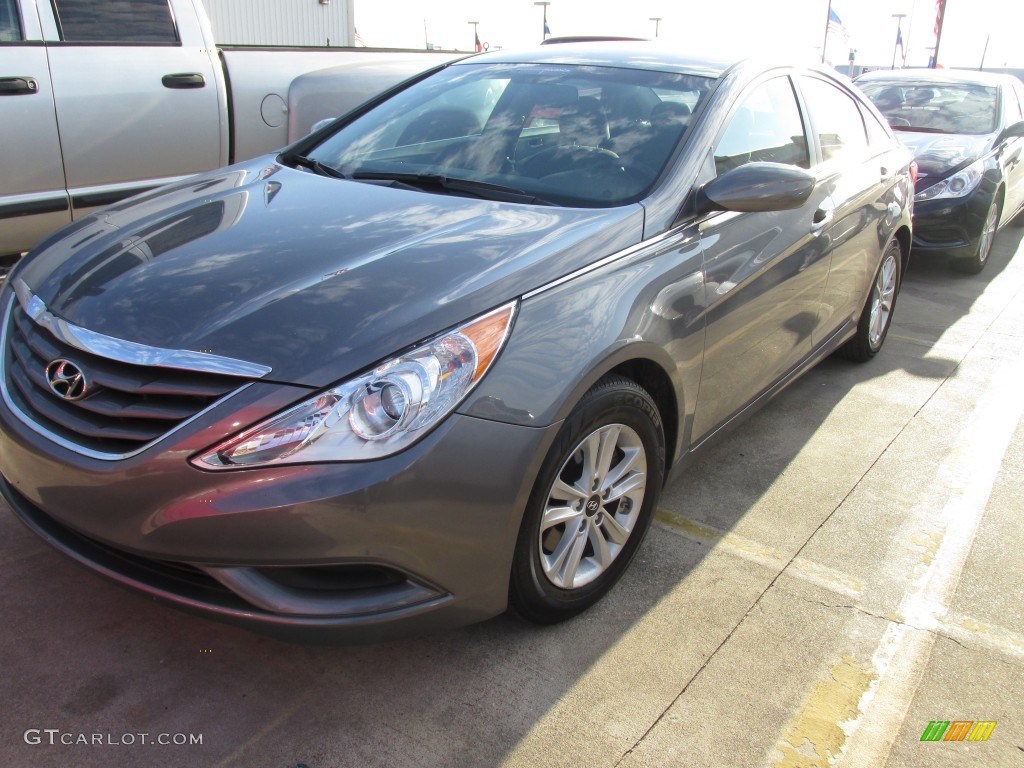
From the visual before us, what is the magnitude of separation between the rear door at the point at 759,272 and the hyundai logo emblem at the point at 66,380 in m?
1.83

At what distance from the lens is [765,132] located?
3.47m

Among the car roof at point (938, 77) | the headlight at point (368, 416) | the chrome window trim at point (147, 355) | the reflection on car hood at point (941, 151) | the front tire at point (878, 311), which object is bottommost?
the front tire at point (878, 311)

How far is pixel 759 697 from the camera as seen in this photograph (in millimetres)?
2445

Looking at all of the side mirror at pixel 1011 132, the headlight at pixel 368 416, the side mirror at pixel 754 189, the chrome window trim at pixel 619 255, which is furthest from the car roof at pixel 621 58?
the side mirror at pixel 1011 132

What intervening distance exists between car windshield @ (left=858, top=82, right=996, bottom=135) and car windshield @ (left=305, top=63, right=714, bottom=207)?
522 centimetres

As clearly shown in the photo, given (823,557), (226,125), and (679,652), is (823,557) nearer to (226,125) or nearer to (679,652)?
(679,652)

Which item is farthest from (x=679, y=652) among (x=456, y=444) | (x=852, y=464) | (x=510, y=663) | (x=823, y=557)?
(x=852, y=464)

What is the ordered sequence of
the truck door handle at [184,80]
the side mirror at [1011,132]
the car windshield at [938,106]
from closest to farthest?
the truck door handle at [184,80] → the side mirror at [1011,132] → the car windshield at [938,106]

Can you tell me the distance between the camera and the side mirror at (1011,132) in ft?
24.2

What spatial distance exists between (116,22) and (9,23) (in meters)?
0.63

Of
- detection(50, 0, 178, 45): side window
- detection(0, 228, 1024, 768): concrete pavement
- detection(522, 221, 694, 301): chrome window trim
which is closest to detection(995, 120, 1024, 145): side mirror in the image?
detection(0, 228, 1024, 768): concrete pavement

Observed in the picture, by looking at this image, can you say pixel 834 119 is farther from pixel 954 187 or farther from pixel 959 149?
pixel 959 149

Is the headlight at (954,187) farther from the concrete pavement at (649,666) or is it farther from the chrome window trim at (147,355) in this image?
the chrome window trim at (147,355)

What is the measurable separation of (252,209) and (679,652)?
6.23 feet
